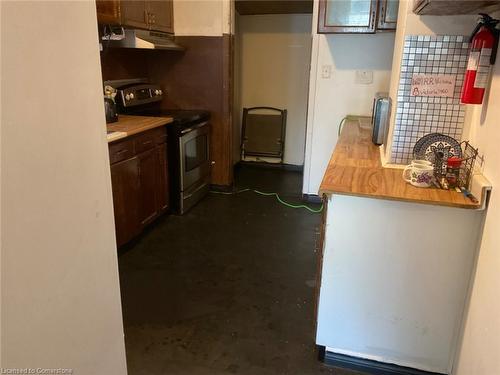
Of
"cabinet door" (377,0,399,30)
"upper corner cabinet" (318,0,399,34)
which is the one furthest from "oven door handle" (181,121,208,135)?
"cabinet door" (377,0,399,30)

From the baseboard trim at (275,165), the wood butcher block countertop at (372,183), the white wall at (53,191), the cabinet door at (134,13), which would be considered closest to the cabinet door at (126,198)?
the cabinet door at (134,13)

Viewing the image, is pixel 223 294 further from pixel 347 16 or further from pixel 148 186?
pixel 347 16

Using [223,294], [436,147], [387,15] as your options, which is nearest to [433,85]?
[436,147]

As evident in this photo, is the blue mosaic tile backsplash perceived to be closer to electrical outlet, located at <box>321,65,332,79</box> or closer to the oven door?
electrical outlet, located at <box>321,65,332,79</box>

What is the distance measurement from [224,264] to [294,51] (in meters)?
3.10

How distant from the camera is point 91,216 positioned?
1.01 metres

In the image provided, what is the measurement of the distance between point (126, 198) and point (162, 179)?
56cm

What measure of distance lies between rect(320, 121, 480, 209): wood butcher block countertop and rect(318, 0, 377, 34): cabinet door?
4.08 feet

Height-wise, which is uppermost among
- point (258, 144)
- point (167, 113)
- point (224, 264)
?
point (167, 113)

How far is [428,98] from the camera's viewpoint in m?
1.86

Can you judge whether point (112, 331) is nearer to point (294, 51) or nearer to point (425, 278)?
point (425, 278)

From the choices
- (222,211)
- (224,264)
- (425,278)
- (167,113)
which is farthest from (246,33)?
(425,278)

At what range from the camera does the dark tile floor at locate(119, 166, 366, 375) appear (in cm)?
190

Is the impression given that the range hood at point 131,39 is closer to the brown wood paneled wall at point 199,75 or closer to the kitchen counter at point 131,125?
the brown wood paneled wall at point 199,75
